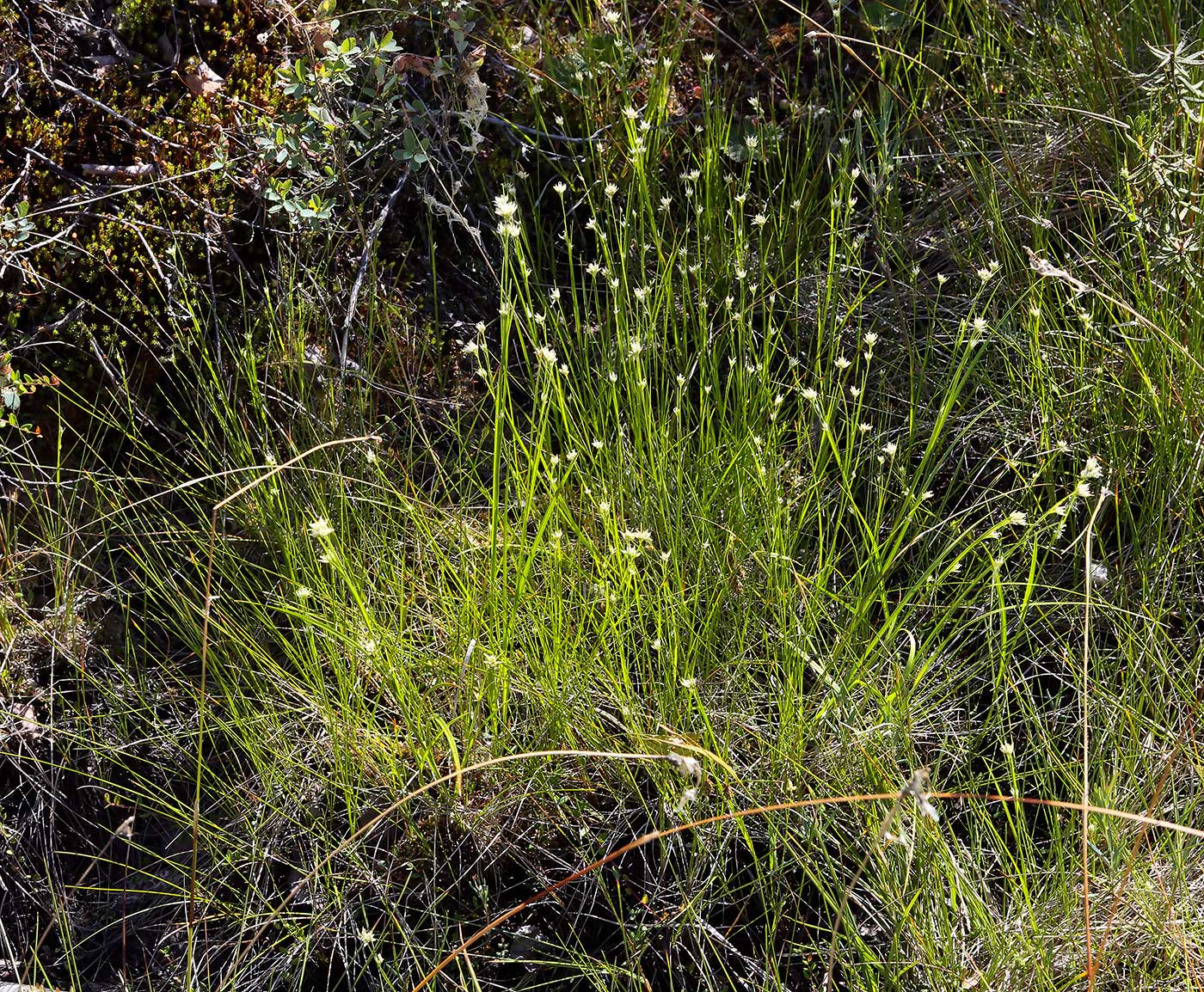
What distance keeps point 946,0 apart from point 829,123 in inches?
17.2

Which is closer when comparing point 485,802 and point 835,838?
point 835,838

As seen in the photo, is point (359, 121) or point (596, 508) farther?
point (359, 121)

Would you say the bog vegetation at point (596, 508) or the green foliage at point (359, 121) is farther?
the green foliage at point (359, 121)

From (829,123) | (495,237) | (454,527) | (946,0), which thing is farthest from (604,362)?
(946,0)


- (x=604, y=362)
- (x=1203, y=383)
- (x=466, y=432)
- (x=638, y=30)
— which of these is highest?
(x=638, y=30)

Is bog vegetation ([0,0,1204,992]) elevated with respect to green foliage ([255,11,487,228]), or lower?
lower

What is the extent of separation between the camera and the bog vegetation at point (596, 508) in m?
1.76

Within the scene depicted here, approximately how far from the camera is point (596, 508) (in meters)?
2.02

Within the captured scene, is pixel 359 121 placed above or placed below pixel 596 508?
above

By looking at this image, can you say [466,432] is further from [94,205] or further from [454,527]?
[94,205]

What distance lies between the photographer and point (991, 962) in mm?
1553

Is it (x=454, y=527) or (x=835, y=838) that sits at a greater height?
(x=454, y=527)

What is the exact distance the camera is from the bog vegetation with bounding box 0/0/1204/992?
176 cm

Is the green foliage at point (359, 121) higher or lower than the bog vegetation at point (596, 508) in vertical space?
higher
